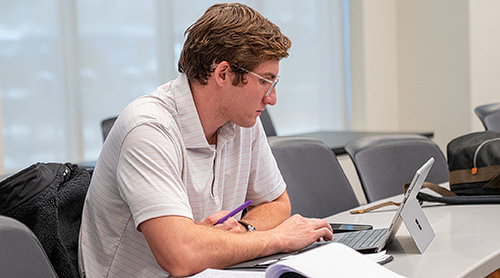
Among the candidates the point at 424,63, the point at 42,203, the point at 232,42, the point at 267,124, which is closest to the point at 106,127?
the point at 267,124

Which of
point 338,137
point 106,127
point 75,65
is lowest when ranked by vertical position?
point 338,137

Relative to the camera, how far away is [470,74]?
4129 mm

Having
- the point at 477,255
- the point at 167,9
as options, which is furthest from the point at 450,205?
the point at 167,9

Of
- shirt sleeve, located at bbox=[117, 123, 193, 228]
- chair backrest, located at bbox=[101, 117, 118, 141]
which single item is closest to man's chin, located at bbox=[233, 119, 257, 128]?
shirt sleeve, located at bbox=[117, 123, 193, 228]

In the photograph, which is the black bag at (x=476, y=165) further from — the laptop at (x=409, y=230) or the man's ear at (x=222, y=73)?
the man's ear at (x=222, y=73)

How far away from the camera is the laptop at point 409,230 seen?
1.00 metres

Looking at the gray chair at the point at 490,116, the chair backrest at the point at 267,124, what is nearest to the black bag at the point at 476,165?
the chair backrest at the point at 267,124

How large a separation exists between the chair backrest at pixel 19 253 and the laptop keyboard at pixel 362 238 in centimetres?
57

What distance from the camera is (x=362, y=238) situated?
3.56ft

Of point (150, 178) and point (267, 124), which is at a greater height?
point (150, 178)

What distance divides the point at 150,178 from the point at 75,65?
1.96 m

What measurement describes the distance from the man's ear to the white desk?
47 centimetres

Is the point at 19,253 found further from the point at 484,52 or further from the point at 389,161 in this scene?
the point at 484,52

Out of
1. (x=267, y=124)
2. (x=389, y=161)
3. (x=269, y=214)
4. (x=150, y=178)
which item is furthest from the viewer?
(x=267, y=124)
